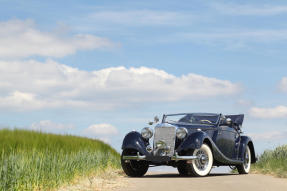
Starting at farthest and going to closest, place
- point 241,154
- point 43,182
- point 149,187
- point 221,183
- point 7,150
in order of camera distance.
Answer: point 241,154 → point 7,150 → point 221,183 → point 149,187 → point 43,182

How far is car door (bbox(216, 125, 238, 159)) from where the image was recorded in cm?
1638

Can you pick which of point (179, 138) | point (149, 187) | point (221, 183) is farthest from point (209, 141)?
point (149, 187)

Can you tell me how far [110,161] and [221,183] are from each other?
21.3 feet

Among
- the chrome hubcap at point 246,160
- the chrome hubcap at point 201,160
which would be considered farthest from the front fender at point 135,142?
the chrome hubcap at point 246,160

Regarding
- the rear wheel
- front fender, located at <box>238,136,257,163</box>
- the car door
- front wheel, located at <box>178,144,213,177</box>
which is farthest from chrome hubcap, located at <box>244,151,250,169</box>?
the rear wheel

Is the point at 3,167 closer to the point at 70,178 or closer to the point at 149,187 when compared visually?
the point at 70,178

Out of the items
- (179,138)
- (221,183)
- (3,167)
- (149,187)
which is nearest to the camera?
(3,167)

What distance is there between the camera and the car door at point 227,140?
1638 cm

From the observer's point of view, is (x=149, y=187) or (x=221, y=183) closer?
(x=149, y=187)

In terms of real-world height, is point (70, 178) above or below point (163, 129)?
below

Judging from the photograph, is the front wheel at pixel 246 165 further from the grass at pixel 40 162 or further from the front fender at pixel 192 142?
the grass at pixel 40 162

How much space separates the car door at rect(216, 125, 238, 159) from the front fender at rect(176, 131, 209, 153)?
1803 millimetres

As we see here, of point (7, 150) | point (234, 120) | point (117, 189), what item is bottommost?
point (117, 189)

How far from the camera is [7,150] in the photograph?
529 inches
